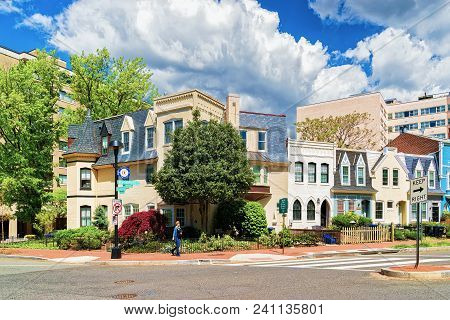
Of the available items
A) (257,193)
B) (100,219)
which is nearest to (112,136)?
(100,219)

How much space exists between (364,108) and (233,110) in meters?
57.3

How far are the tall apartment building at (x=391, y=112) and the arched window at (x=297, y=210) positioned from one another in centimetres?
4990

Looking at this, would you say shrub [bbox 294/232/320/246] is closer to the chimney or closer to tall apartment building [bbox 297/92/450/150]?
the chimney

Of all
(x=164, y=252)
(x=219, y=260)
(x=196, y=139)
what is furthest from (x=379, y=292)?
(x=196, y=139)

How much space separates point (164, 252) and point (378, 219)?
23.2 m

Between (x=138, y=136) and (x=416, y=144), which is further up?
(x=416, y=144)

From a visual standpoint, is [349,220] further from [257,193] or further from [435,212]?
[435,212]

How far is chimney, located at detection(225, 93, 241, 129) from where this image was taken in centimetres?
3425

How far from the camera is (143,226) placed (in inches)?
1075

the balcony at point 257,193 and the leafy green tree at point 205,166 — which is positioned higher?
the leafy green tree at point 205,166

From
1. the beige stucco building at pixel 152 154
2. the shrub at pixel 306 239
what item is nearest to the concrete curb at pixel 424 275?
the shrub at pixel 306 239

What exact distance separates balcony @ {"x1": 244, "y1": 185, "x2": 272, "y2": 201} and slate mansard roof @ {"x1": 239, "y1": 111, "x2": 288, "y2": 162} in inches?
89.4

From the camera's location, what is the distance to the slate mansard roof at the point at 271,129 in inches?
1390

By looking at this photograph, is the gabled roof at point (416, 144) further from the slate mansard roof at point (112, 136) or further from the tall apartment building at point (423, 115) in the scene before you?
the tall apartment building at point (423, 115)
